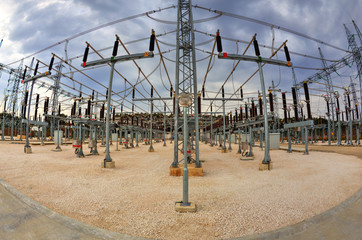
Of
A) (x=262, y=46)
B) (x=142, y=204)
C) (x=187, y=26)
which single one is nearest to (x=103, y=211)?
(x=142, y=204)

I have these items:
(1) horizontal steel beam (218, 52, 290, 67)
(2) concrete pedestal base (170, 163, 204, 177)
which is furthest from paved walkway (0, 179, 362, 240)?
(1) horizontal steel beam (218, 52, 290, 67)

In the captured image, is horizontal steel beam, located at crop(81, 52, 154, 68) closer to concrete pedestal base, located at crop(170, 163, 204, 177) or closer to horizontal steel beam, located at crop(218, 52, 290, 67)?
horizontal steel beam, located at crop(218, 52, 290, 67)

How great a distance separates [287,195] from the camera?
496cm

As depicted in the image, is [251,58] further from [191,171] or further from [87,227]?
[87,227]

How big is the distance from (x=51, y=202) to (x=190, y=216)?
11.8ft

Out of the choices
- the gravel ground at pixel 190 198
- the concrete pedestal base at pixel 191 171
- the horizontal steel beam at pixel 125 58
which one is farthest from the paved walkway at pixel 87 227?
the horizontal steel beam at pixel 125 58

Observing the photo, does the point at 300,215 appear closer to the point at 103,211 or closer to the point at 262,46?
the point at 103,211

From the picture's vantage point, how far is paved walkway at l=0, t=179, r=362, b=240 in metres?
3.11

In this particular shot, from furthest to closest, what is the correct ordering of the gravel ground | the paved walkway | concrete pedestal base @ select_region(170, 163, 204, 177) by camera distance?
1. concrete pedestal base @ select_region(170, 163, 204, 177)
2. the gravel ground
3. the paved walkway

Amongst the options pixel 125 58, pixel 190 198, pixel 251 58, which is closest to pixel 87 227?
pixel 190 198

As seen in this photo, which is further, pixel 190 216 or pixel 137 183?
pixel 137 183

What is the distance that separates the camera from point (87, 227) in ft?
11.0

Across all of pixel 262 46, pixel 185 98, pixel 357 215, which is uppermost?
pixel 262 46

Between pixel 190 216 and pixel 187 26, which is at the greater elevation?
pixel 187 26
